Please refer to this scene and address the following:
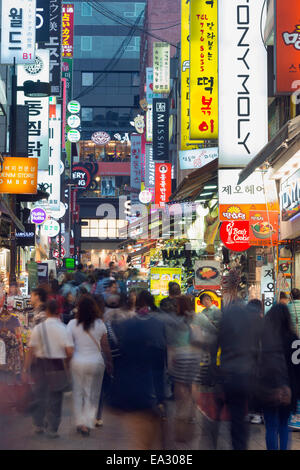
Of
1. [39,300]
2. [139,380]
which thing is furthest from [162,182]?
[139,380]

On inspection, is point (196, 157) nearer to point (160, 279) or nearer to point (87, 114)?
point (160, 279)

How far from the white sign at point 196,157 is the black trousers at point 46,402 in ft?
54.5

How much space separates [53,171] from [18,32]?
11580 millimetres

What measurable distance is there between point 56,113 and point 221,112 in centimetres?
1975

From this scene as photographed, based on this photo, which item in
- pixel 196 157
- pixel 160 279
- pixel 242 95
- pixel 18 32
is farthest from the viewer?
pixel 196 157

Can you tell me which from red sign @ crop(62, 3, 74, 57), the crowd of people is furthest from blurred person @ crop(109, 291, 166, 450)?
red sign @ crop(62, 3, 74, 57)

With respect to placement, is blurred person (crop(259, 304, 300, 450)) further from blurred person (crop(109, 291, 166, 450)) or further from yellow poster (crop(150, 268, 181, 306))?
yellow poster (crop(150, 268, 181, 306))

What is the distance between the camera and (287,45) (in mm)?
11641

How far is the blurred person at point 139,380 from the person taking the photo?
7004 millimetres

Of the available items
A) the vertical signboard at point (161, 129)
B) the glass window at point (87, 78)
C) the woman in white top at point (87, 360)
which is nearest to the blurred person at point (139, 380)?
the woman in white top at point (87, 360)

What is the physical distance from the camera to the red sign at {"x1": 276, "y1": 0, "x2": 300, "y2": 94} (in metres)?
11.5

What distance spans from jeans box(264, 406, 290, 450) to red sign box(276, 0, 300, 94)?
615cm

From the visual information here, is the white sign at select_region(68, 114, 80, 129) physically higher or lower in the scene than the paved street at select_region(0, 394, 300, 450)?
higher
